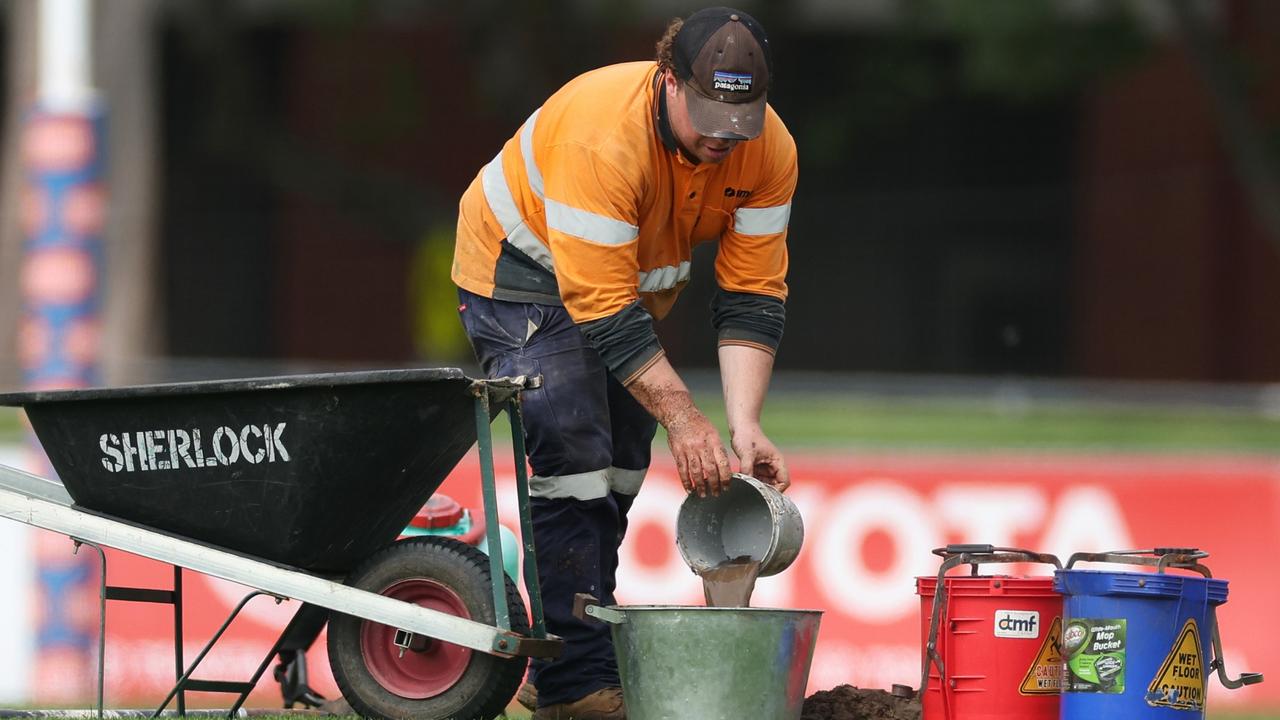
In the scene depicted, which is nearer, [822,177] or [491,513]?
[491,513]

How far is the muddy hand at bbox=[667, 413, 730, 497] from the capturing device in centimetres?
487

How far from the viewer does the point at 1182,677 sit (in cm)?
471

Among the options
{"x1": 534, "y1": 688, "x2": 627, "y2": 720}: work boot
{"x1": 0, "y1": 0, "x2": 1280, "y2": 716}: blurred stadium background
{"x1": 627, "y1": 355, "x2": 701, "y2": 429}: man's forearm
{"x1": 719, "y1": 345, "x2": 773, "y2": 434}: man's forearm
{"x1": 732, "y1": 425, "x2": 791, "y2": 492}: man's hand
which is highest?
{"x1": 0, "y1": 0, "x2": 1280, "y2": 716}: blurred stadium background

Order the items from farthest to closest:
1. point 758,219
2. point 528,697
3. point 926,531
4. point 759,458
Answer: point 926,531 < point 528,697 < point 758,219 < point 759,458

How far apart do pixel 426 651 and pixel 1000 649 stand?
1511 mm

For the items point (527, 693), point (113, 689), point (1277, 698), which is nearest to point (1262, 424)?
point (1277, 698)

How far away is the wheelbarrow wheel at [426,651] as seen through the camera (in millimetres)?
4938

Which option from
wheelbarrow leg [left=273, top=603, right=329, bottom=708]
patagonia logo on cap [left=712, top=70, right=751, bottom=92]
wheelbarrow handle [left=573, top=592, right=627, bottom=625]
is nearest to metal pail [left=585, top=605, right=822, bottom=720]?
wheelbarrow handle [left=573, top=592, right=627, bottom=625]

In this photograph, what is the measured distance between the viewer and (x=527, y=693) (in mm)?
5648

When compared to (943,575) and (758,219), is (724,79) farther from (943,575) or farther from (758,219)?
(943,575)

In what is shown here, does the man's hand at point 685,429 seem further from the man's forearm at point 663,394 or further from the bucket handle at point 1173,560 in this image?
the bucket handle at point 1173,560

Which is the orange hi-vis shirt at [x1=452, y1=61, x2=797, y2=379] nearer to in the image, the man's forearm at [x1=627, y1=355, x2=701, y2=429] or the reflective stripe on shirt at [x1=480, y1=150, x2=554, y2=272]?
the reflective stripe on shirt at [x1=480, y1=150, x2=554, y2=272]

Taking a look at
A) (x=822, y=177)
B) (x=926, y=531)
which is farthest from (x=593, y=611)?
(x=822, y=177)

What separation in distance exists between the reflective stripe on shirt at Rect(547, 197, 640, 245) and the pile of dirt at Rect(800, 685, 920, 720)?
141cm
